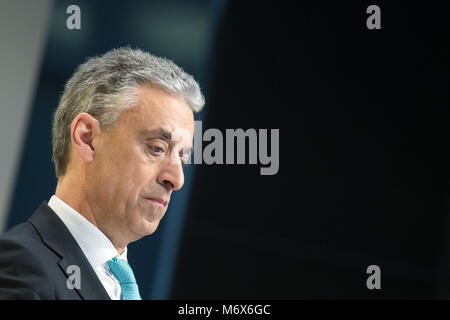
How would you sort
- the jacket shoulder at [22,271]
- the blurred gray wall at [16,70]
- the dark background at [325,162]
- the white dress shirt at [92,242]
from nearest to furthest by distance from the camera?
1. the jacket shoulder at [22,271]
2. the white dress shirt at [92,242]
3. the blurred gray wall at [16,70]
4. the dark background at [325,162]

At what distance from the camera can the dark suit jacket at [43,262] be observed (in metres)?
0.85

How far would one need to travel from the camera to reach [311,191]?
7.02 feet

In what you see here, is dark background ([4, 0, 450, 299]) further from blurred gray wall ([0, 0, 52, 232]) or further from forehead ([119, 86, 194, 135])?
→ forehead ([119, 86, 194, 135])

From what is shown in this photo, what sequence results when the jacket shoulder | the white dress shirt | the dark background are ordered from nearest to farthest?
the jacket shoulder → the white dress shirt → the dark background

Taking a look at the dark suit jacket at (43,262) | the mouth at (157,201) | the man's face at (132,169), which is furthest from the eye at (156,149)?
the dark suit jacket at (43,262)

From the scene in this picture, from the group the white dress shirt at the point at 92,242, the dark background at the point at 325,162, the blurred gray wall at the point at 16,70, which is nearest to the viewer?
the white dress shirt at the point at 92,242

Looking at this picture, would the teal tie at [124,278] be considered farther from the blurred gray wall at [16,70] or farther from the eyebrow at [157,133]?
the blurred gray wall at [16,70]

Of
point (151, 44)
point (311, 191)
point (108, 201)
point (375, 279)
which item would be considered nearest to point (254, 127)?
point (311, 191)

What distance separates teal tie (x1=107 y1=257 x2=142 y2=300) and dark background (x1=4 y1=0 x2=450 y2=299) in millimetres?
897

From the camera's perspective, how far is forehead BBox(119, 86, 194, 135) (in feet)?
3.62

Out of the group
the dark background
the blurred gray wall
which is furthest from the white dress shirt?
the dark background

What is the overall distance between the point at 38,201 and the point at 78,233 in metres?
0.56

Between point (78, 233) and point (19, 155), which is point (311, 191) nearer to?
Result: point (19, 155)

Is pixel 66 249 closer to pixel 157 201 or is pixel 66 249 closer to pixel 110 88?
pixel 157 201
